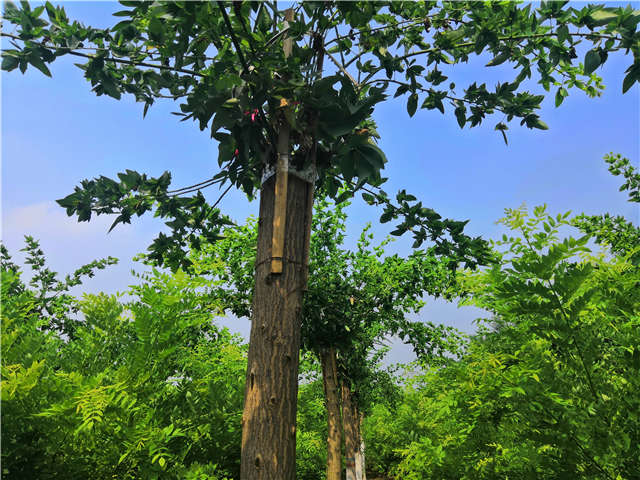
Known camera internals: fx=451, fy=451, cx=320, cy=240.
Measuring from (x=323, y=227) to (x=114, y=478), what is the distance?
7450 millimetres

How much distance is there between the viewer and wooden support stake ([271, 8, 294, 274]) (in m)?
2.59

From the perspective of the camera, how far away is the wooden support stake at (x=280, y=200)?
2588 millimetres

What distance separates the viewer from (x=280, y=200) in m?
2.68

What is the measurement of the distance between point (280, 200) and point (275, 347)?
2.78 feet

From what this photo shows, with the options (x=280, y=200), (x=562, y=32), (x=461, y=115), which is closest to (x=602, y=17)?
(x=562, y=32)

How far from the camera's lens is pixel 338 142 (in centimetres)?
294

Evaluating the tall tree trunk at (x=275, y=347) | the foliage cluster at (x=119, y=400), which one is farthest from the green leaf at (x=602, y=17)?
the foliage cluster at (x=119, y=400)

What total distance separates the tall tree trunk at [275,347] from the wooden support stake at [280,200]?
5cm

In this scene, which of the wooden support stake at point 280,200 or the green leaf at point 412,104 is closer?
the wooden support stake at point 280,200

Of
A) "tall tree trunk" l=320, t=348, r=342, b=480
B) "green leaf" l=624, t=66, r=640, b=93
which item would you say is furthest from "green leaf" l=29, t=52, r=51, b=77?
"tall tree trunk" l=320, t=348, r=342, b=480

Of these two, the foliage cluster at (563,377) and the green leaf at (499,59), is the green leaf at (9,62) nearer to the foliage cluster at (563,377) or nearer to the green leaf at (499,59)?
the green leaf at (499,59)

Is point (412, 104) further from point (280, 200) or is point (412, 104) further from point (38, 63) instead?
point (38, 63)

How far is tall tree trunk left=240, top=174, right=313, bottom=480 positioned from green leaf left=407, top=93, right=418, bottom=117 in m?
1.07

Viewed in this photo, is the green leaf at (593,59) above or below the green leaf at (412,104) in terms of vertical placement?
below
